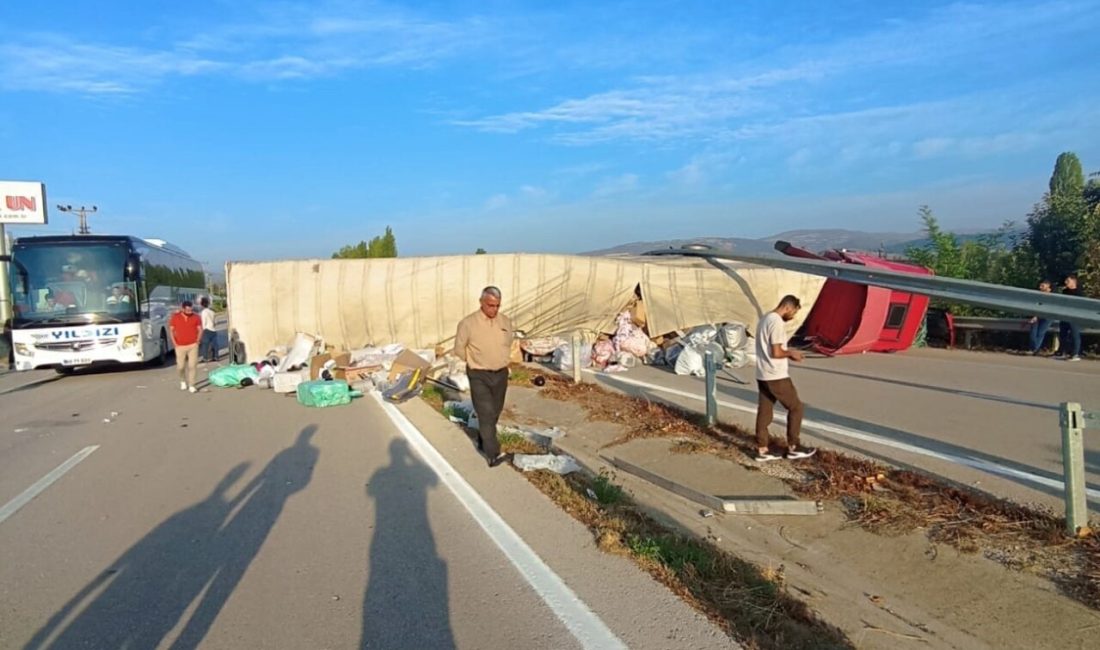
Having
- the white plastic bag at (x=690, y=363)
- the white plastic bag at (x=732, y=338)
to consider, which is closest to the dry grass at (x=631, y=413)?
the white plastic bag at (x=690, y=363)

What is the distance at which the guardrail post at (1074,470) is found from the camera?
16.0 ft

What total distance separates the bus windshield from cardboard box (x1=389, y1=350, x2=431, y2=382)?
8017 millimetres

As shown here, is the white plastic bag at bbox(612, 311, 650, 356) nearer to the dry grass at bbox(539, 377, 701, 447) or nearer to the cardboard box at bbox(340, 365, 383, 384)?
the dry grass at bbox(539, 377, 701, 447)

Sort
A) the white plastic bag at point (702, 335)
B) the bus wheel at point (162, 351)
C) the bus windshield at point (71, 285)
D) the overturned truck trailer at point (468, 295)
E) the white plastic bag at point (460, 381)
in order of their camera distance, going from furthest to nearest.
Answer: the bus wheel at point (162, 351) < the overturned truck trailer at point (468, 295) < the bus windshield at point (71, 285) < the white plastic bag at point (702, 335) < the white plastic bag at point (460, 381)

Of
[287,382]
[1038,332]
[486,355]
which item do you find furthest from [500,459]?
[1038,332]

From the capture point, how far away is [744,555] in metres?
4.96

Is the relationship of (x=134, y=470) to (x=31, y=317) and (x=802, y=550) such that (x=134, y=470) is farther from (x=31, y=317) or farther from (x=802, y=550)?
(x=31, y=317)

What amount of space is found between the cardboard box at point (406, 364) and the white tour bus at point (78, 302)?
310 inches

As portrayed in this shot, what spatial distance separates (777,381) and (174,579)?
5508 mm

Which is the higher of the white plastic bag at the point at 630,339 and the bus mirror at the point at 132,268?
the bus mirror at the point at 132,268

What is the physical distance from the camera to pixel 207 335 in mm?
20078

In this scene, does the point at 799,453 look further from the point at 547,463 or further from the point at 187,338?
the point at 187,338

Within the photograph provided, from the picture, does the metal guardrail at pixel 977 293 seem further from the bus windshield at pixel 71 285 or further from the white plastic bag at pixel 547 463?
the bus windshield at pixel 71 285

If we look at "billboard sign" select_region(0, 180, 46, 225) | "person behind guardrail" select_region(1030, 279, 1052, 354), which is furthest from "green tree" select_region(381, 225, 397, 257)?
"person behind guardrail" select_region(1030, 279, 1052, 354)
